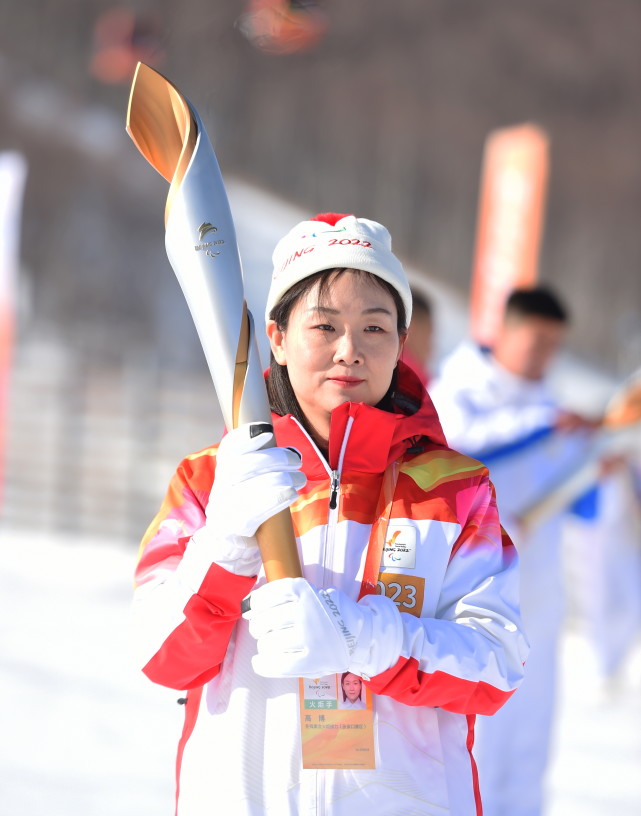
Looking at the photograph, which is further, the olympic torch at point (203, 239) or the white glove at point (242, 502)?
the olympic torch at point (203, 239)

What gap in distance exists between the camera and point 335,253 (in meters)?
1.01

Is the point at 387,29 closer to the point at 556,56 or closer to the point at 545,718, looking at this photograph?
the point at 556,56

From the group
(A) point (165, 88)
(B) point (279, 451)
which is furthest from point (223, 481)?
(A) point (165, 88)

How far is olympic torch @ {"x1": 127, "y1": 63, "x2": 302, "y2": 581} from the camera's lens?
1.03 m

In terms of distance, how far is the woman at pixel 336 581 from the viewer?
91 centimetres

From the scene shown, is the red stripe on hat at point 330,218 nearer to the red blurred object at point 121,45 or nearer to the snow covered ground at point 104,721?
the snow covered ground at point 104,721

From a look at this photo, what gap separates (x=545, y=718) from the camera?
2.43 metres

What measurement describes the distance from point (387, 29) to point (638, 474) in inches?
114

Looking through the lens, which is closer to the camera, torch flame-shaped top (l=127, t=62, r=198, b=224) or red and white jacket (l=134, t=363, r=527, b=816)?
red and white jacket (l=134, t=363, r=527, b=816)

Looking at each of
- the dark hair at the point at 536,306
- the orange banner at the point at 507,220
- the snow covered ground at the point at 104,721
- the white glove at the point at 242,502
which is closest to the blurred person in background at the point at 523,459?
the dark hair at the point at 536,306

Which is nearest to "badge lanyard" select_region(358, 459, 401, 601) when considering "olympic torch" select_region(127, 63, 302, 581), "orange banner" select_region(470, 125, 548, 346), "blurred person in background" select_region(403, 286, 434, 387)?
"olympic torch" select_region(127, 63, 302, 581)

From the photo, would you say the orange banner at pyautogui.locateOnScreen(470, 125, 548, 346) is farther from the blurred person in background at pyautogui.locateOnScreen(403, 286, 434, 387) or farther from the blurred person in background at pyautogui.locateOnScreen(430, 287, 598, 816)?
the blurred person in background at pyautogui.locateOnScreen(403, 286, 434, 387)

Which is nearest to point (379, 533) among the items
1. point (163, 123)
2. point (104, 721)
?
point (163, 123)

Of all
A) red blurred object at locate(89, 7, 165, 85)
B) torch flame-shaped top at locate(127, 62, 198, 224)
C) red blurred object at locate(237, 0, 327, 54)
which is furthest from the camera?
red blurred object at locate(89, 7, 165, 85)
